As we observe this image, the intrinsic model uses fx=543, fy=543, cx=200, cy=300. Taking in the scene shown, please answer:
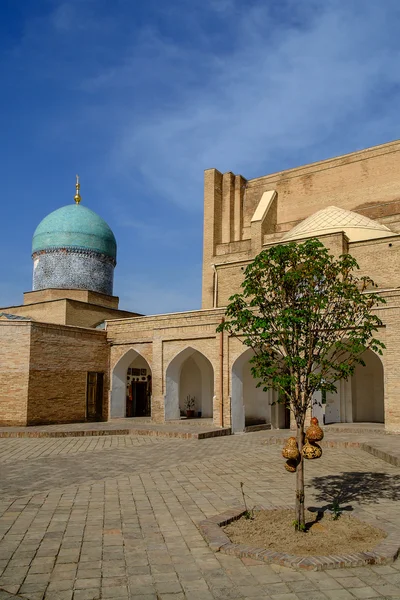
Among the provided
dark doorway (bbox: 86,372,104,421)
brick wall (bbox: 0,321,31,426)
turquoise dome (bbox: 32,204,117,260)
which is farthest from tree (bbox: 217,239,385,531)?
turquoise dome (bbox: 32,204,117,260)

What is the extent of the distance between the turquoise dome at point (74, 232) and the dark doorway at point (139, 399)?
7.19m

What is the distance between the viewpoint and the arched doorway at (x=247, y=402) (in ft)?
53.4

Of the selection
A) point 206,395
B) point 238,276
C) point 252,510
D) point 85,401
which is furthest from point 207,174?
point 252,510

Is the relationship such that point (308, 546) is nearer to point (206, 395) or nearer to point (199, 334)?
point (199, 334)

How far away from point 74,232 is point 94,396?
9.16 m

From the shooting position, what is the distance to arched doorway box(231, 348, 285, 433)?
1627 centimetres

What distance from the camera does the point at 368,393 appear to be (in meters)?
18.7

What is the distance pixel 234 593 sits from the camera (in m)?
3.88

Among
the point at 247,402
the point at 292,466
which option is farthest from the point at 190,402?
the point at 292,466

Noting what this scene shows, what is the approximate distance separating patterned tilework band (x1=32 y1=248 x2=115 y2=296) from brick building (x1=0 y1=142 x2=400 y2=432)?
50mm

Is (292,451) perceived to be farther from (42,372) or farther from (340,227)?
(340,227)

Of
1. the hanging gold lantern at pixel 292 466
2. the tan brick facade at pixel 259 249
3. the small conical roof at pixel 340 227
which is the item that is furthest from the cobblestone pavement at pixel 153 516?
the small conical roof at pixel 340 227

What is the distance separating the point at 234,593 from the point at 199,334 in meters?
13.6

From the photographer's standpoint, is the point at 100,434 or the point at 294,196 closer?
the point at 100,434
